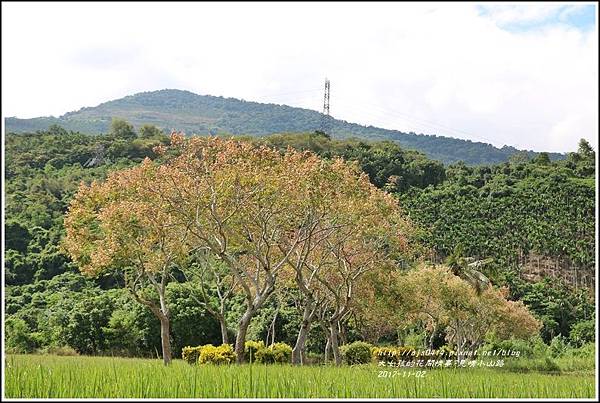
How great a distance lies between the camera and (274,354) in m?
16.3

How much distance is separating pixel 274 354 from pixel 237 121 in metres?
94.7

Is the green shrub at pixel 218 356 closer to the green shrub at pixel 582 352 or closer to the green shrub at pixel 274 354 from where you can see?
the green shrub at pixel 274 354

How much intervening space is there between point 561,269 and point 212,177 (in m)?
33.4

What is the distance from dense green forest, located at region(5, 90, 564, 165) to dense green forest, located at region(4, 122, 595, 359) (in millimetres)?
29148

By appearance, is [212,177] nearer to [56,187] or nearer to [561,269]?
[56,187]

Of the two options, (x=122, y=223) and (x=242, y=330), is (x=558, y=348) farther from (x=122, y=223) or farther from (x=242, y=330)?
(x=122, y=223)

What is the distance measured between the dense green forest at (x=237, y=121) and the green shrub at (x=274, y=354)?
202 ft

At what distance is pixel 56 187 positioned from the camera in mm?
37125

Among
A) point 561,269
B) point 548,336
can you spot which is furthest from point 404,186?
point 548,336

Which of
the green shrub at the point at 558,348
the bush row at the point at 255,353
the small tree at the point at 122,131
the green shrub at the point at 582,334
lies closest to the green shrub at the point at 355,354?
the bush row at the point at 255,353

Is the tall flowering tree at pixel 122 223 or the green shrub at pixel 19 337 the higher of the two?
the tall flowering tree at pixel 122 223

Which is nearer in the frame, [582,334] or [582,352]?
[582,352]

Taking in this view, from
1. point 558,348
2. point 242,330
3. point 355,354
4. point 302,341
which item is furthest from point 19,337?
point 558,348

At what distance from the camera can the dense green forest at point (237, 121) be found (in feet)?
298
